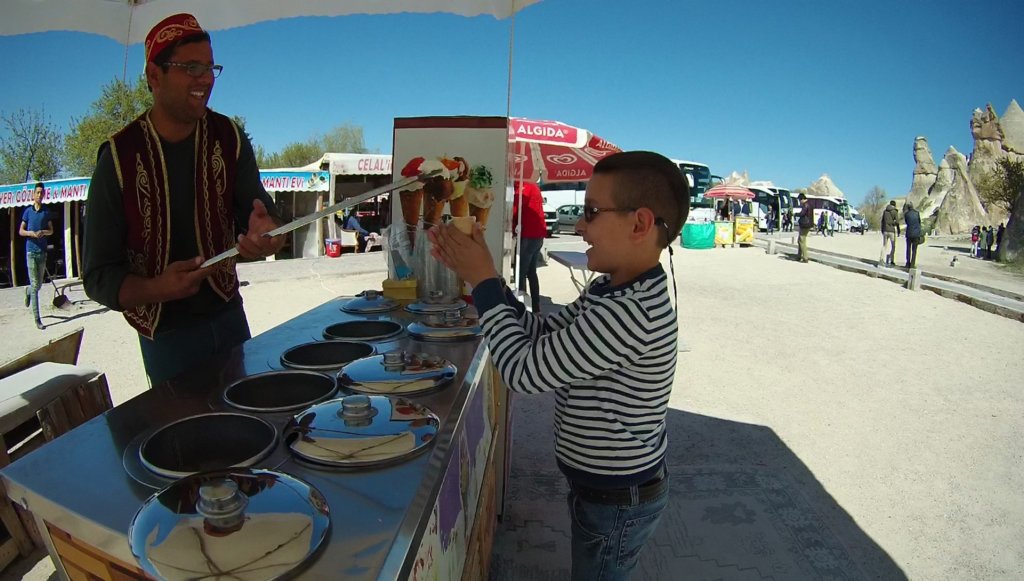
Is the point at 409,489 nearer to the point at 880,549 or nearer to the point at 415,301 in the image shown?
the point at 415,301

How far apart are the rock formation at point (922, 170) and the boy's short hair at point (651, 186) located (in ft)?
229

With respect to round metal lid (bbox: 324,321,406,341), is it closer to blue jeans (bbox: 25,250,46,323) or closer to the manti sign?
blue jeans (bbox: 25,250,46,323)

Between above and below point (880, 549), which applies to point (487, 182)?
above

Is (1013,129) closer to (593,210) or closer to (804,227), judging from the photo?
(804,227)

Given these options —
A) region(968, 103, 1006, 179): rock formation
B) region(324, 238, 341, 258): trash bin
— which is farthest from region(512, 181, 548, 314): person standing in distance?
region(968, 103, 1006, 179): rock formation

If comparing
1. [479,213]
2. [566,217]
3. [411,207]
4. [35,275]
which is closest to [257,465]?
[411,207]

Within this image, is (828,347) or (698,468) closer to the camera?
(698,468)

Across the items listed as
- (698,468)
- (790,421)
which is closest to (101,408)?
(698,468)

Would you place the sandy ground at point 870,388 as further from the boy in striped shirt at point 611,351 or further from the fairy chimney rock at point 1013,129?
the fairy chimney rock at point 1013,129

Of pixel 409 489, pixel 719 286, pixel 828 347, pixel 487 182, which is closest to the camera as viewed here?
pixel 409 489

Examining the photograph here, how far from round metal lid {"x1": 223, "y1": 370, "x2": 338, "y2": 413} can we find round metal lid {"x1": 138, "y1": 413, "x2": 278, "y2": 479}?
0.57 ft

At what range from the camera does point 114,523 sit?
806 millimetres

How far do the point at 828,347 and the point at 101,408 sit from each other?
258 inches

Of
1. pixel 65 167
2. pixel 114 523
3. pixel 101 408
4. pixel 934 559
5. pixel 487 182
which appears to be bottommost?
pixel 934 559
